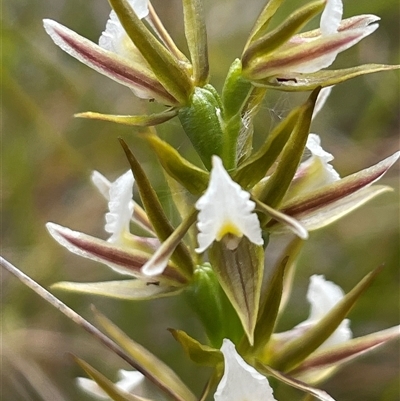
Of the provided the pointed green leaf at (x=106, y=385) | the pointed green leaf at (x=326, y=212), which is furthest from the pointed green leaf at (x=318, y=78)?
the pointed green leaf at (x=106, y=385)

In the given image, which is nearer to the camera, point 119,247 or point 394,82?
point 119,247

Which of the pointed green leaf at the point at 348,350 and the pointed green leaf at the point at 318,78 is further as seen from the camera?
the pointed green leaf at the point at 348,350

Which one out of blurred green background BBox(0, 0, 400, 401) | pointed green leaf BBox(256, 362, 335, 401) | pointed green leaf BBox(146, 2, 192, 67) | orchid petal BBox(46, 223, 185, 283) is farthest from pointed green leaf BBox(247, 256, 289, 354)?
blurred green background BBox(0, 0, 400, 401)

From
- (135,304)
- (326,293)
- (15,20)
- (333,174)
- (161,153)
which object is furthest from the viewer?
(15,20)

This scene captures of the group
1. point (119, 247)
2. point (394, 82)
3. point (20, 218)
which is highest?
point (394, 82)

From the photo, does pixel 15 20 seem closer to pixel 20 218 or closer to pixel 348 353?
pixel 20 218

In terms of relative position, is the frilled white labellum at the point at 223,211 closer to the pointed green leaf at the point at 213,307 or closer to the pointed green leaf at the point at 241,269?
the pointed green leaf at the point at 241,269

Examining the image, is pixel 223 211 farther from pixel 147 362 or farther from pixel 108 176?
pixel 108 176

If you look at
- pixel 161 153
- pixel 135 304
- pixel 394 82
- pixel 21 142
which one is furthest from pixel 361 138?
pixel 161 153
